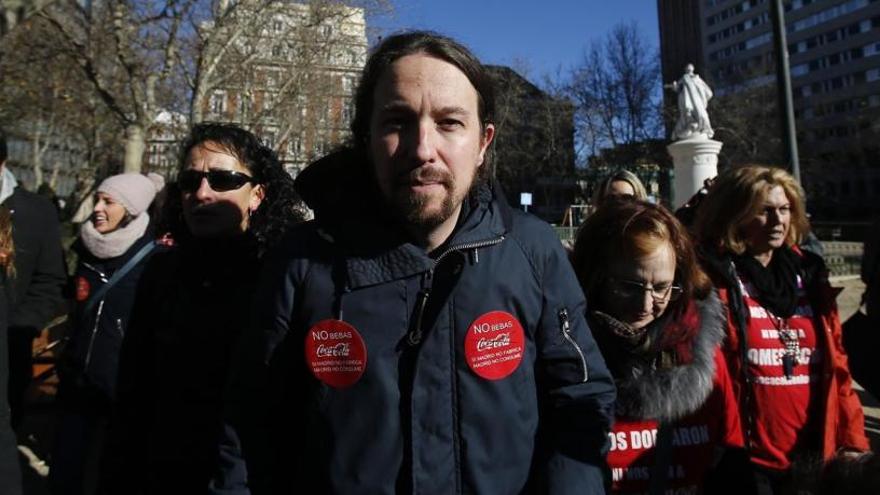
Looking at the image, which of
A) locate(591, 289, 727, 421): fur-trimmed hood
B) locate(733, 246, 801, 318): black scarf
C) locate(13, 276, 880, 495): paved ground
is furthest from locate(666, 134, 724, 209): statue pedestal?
locate(591, 289, 727, 421): fur-trimmed hood

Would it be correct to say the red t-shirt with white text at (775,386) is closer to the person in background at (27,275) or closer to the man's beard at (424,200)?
the man's beard at (424,200)

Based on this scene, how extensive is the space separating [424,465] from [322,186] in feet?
2.36

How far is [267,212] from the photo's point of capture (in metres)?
2.19

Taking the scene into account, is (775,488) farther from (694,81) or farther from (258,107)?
(258,107)

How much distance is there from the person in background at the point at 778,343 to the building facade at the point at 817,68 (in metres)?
42.2

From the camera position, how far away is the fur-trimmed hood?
1918 mm

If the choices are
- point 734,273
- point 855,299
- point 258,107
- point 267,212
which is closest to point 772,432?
point 734,273

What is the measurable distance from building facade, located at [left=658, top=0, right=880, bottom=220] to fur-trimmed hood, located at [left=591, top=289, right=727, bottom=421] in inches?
1693

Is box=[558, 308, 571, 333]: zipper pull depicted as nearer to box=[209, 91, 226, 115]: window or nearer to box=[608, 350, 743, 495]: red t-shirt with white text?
box=[608, 350, 743, 495]: red t-shirt with white text

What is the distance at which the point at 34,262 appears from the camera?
3344mm

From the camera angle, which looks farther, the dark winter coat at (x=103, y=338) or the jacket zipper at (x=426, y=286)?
the dark winter coat at (x=103, y=338)

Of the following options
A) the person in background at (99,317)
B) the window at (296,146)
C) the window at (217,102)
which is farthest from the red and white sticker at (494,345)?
the window at (296,146)

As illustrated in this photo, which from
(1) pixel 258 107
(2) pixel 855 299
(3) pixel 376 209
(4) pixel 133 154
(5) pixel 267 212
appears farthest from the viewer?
(1) pixel 258 107

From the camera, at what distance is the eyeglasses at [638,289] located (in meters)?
2.02
